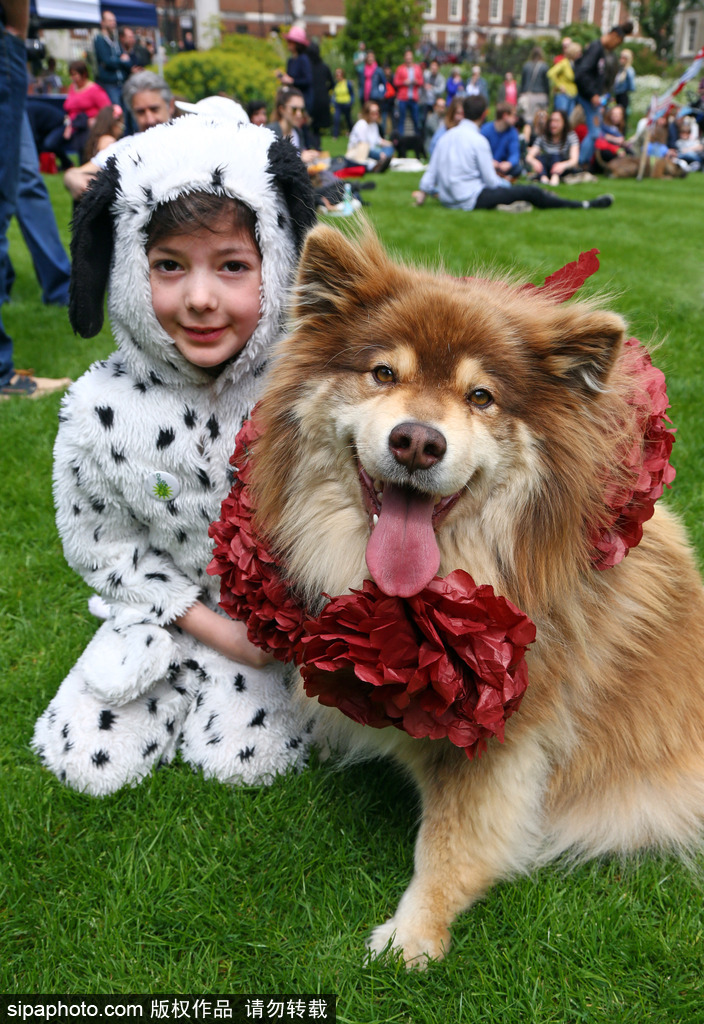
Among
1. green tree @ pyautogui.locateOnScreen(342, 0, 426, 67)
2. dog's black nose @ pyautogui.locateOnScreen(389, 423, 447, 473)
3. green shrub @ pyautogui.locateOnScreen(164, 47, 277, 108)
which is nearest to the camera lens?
dog's black nose @ pyautogui.locateOnScreen(389, 423, 447, 473)

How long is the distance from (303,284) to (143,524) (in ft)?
3.29

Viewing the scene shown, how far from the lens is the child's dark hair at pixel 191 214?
2035 millimetres

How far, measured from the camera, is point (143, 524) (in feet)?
8.00

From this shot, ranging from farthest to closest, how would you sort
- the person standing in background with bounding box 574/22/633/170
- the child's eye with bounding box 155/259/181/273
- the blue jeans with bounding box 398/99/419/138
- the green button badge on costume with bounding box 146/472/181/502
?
the blue jeans with bounding box 398/99/419/138 < the person standing in background with bounding box 574/22/633/170 < the green button badge on costume with bounding box 146/472/181/502 < the child's eye with bounding box 155/259/181/273

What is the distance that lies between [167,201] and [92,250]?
0.99ft

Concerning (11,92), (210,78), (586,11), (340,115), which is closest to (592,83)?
(340,115)

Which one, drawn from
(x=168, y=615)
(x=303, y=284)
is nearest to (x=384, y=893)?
(x=168, y=615)

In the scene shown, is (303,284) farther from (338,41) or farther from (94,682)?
(338,41)

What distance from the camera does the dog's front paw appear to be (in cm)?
183

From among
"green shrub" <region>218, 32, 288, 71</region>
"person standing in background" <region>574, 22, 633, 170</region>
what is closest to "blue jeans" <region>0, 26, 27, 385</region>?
"person standing in background" <region>574, 22, 633, 170</region>

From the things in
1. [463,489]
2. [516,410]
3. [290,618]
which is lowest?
[290,618]

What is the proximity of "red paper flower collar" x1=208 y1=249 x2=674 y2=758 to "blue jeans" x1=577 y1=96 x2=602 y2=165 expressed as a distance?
17.1m

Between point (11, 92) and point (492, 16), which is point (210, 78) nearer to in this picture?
point (11, 92)

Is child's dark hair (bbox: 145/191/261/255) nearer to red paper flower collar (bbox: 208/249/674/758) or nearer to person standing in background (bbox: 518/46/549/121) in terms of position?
red paper flower collar (bbox: 208/249/674/758)
